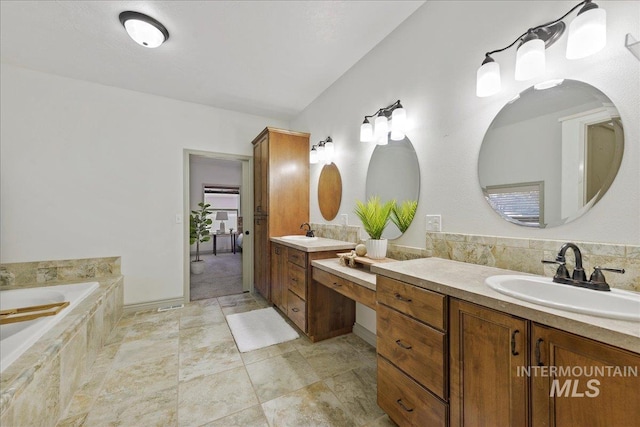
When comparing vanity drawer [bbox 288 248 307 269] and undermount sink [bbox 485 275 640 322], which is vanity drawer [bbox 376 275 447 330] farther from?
vanity drawer [bbox 288 248 307 269]

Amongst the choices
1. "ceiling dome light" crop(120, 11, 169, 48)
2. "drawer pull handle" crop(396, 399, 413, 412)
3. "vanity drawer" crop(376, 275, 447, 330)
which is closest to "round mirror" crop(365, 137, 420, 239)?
"vanity drawer" crop(376, 275, 447, 330)

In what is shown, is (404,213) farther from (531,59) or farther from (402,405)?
(402,405)

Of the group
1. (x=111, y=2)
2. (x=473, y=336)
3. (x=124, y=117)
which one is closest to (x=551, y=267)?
(x=473, y=336)

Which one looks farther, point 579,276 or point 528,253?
point 528,253

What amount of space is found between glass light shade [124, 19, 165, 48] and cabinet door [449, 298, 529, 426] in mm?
2795

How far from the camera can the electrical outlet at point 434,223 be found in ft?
5.59

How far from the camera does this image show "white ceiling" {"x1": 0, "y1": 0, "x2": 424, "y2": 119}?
1800 millimetres

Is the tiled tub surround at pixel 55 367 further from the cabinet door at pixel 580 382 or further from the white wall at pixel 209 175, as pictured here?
the white wall at pixel 209 175

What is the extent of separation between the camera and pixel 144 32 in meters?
1.93

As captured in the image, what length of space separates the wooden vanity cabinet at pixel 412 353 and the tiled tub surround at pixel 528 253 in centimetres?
56

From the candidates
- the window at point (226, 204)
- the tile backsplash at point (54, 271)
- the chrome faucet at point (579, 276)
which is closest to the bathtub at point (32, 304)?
the tile backsplash at point (54, 271)

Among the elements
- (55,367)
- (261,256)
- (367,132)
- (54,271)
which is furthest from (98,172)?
(367,132)

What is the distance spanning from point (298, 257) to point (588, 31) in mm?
2268

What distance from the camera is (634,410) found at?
64 cm
